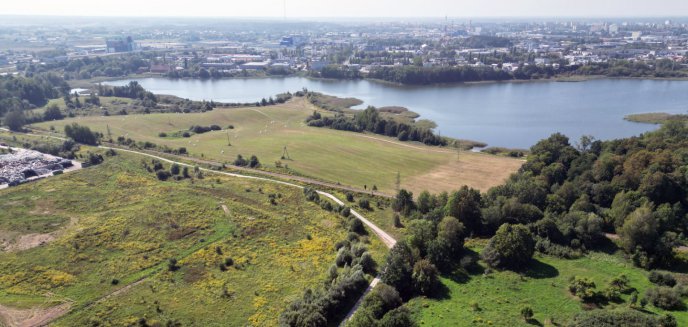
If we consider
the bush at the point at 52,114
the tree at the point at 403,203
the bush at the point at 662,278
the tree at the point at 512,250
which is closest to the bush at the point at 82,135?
the bush at the point at 52,114

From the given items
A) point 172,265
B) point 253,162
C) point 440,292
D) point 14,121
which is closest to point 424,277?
point 440,292

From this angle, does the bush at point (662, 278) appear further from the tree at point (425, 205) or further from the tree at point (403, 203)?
the tree at point (403, 203)

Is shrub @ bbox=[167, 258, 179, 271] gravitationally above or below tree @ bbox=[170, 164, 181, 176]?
below

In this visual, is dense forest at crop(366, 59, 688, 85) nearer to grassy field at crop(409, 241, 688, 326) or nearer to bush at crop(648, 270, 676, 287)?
grassy field at crop(409, 241, 688, 326)

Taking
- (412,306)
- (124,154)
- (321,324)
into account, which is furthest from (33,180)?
(412,306)

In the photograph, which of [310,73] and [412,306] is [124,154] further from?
[310,73]

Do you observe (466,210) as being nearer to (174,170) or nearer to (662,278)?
(662,278)

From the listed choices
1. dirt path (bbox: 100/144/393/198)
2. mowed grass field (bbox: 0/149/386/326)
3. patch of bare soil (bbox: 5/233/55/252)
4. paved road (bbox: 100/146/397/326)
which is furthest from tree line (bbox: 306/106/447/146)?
patch of bare soil (bbox: 5/233/55/252)
